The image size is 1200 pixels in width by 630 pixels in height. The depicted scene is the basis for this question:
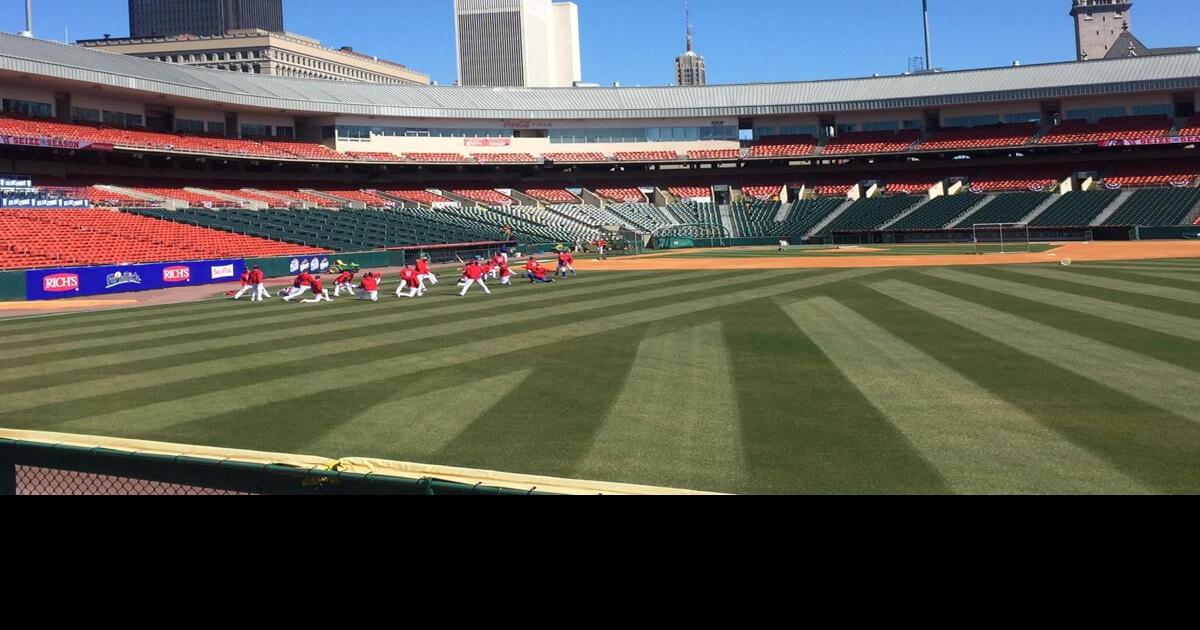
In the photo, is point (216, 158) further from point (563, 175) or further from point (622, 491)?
point (622, 491)

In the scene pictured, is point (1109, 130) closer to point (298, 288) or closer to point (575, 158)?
point (575, 158)

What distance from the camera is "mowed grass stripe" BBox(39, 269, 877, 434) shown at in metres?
12.0

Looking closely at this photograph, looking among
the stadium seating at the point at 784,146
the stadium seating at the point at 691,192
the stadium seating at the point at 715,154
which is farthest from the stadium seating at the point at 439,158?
the stadium seating at the point at 784,146

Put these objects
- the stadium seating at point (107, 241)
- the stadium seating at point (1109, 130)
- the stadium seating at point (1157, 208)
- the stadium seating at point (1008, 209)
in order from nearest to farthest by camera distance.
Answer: the stadium seating at point (107, 241)
the stadium seating at point (1157, 208)
the stadium seating at point (1008, 209)
the stadium seating at point (1109, 130)

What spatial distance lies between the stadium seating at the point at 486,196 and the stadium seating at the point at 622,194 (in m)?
10.0

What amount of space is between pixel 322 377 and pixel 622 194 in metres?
75.0

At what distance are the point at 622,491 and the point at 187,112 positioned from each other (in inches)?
2937

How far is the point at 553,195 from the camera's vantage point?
284 ft

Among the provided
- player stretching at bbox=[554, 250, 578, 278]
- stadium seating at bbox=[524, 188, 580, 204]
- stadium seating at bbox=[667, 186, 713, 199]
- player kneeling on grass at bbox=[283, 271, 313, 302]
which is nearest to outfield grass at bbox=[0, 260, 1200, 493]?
player kneeling on grass at bbox=[283, 271, 313, 302]

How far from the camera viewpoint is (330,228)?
56.6m

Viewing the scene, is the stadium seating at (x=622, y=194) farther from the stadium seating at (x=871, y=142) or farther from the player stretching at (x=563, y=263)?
the player stretching at (x=563, y=263)

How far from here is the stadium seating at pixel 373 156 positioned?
7754 cm

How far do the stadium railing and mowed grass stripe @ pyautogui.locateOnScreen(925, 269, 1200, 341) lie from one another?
1488 cm

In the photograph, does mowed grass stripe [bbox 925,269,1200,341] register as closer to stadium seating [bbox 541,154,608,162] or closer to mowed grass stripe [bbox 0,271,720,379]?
mowed grass stripe [bbox 0,271,720,379]
